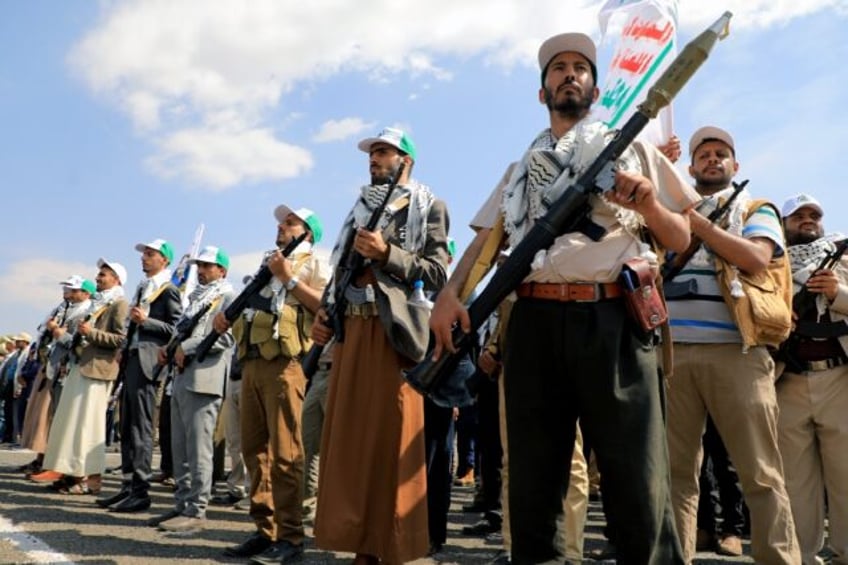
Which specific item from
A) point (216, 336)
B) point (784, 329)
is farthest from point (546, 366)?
point (216, 336)

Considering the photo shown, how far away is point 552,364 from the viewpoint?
8.48 feet

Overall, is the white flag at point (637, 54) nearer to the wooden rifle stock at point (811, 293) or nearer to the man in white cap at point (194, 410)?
the wooden rifle stock at point (811, 293)

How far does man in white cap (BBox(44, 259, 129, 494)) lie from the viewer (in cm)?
777

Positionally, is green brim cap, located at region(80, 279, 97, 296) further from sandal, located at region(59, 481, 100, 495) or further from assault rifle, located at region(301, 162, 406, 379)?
assault rifle, located at region(301, 162, 406, 379)

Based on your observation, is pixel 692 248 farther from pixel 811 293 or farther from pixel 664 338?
pixel 664 338

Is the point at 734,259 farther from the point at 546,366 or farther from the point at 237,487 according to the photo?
the point at 237,487

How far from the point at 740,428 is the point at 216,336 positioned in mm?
4195

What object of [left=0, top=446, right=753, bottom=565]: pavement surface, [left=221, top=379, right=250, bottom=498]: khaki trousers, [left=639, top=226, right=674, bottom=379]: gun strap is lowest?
[left=0, top=446, right=753, bottom=565]: pavement surface

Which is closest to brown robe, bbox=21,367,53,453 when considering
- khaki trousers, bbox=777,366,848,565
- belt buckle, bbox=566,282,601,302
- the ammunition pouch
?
the ammunition pouch

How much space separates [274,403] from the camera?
4883mm

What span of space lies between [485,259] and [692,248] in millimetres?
1655

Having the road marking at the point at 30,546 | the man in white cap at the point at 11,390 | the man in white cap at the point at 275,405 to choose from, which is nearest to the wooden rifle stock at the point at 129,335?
the road marking at the point at 30,546

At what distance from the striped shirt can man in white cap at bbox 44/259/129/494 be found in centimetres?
603

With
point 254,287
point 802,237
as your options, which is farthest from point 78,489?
point 802,237
